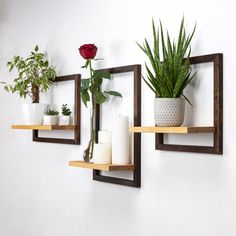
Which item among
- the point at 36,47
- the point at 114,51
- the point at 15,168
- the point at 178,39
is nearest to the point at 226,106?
the point at 178,39

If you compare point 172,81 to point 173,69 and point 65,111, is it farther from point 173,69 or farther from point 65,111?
point 65,111

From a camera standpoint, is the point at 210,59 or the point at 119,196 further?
the point at 119,196

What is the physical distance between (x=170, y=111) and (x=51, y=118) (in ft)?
2.71

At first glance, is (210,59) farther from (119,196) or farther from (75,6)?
(75,6)

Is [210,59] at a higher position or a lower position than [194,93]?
higher

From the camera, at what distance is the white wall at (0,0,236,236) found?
1405 mm

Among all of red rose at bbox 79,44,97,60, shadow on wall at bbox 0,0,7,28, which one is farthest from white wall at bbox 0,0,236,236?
red rose at bbox 79,44,97,60

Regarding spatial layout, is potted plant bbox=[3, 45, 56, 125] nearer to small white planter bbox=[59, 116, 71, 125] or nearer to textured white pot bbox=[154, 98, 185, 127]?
small white planter bbox=[59, 116, 71, 125]

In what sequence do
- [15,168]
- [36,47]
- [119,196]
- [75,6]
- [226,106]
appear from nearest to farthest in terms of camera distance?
1. [226,106]
2. [119,196]
3. [75,6]
4. [36,47]
5. [15,168]

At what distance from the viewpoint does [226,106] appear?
1.38 metres

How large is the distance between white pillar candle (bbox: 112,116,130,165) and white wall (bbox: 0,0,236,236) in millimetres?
74

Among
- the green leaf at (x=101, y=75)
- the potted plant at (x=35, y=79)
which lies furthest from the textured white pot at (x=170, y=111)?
the potted plant at (x=35, y=79)

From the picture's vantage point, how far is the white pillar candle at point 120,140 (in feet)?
5.51

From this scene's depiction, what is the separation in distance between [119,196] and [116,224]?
11 cm
